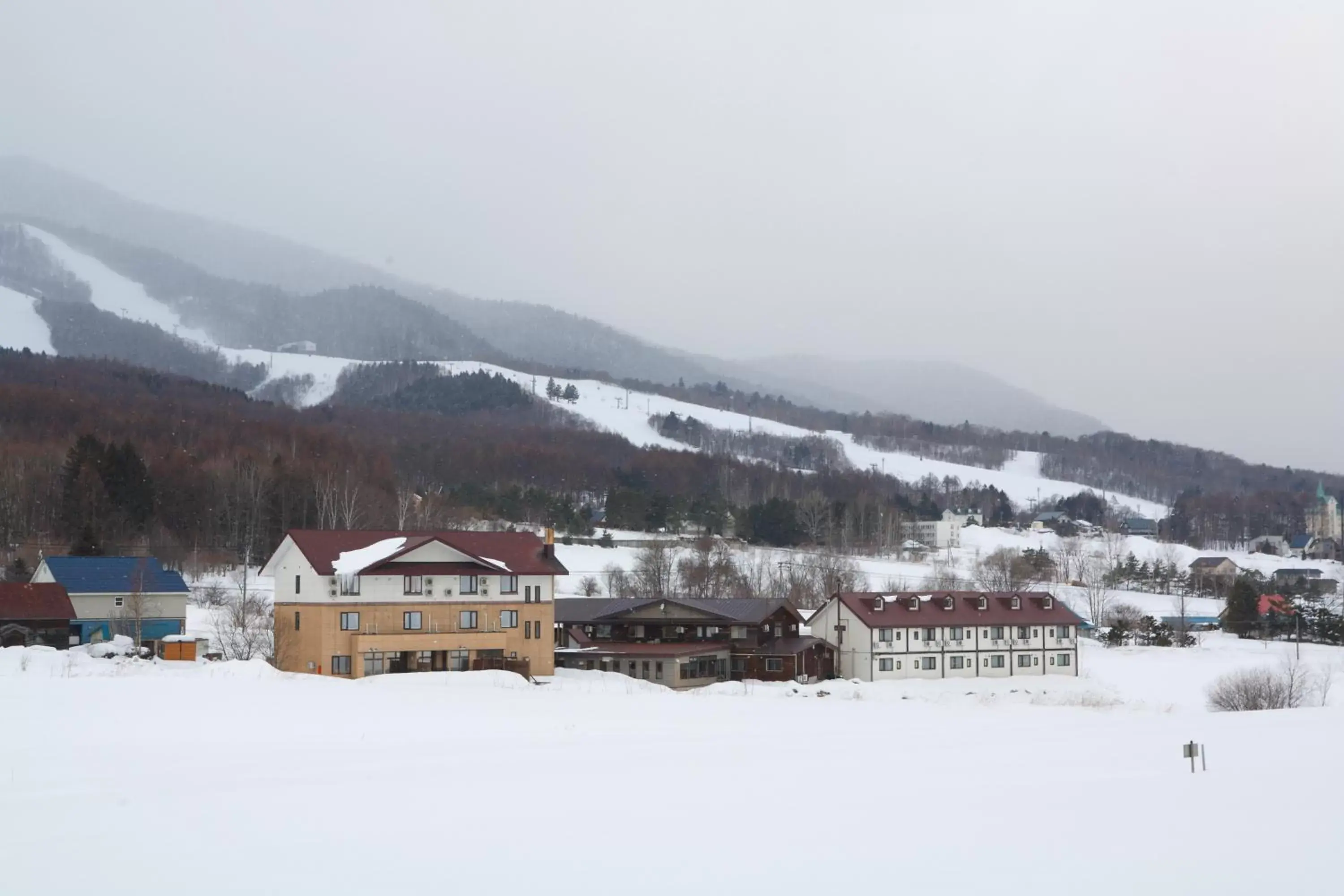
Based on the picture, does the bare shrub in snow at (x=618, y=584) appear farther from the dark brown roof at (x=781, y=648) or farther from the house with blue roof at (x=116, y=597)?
the house with blue roof at (x=116, y=597)

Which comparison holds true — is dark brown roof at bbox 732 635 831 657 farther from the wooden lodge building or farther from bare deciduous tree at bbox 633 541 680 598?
bare deciduous tree at bbox 633 541 680 598

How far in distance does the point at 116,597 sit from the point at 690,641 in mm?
25836

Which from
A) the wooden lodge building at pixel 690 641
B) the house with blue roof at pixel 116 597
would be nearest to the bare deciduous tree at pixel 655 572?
the wooden lodge building at pixel 690 641

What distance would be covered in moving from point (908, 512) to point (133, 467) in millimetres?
99136

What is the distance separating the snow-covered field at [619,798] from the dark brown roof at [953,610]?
21.0 metres

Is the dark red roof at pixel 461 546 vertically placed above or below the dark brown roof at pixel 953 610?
above

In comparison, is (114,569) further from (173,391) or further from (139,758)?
(173,391)

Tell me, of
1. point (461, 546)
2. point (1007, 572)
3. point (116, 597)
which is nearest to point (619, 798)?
point (461, 546)

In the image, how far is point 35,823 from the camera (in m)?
14.3

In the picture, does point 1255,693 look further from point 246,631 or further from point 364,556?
point 246,631

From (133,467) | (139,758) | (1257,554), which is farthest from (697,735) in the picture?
(1257,554)

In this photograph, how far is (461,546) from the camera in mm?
44719

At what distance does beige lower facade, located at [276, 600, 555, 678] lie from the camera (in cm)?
4175

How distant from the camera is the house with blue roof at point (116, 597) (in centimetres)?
5075
